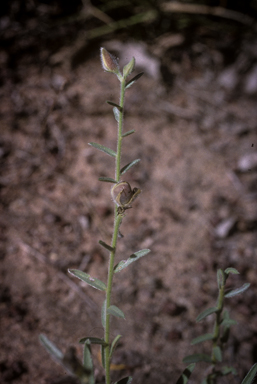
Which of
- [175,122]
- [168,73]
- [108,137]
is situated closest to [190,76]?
[168,73]

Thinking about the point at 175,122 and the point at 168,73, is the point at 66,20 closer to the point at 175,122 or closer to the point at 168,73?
the point at 168,73

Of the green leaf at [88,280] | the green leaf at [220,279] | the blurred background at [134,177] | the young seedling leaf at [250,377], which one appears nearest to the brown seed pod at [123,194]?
the green leaf at [88,280]

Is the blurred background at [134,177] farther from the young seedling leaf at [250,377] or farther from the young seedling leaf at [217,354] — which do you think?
the young seedling leaf at [250,377]

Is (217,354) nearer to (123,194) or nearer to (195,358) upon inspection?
(195,358)

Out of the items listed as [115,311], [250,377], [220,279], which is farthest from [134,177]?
[250,377]

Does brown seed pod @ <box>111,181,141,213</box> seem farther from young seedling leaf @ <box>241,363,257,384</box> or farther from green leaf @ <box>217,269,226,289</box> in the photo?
young seedling leaf @ <box>241,363,257,384</box>

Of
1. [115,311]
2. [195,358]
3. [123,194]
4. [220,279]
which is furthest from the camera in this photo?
[195,358]

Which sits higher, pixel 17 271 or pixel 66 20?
pixel 66 20

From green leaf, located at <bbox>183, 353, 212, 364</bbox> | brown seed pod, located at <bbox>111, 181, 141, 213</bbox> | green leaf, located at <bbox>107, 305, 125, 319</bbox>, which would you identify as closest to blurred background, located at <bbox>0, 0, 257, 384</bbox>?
green leaf, located at <bbox>183, 353, 212, 364</bbox>
